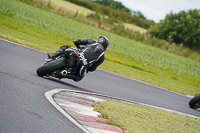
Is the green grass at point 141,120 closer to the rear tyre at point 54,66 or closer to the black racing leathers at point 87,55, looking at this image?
the black racing leathers at point 87,55

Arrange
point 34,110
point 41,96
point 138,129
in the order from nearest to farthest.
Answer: point 34,110 < point 138,129 < point 41,96

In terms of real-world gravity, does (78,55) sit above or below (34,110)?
above

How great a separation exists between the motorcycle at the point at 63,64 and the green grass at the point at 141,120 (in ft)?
4.35

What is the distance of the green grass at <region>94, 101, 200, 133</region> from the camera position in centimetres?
573

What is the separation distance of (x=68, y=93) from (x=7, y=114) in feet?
8.49

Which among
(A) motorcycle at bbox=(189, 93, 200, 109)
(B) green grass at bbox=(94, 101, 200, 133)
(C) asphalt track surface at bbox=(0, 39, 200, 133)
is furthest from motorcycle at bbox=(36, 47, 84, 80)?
(A) motorcycle at bbox=(189, 93, 200, 109)

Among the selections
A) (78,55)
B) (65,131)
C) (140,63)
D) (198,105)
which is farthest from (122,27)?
(65,131)

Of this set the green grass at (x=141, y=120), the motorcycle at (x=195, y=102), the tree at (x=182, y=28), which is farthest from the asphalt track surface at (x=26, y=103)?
Answer: the tree at (x=182, y=28)

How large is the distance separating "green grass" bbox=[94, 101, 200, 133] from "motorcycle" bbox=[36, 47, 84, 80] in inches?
52.2

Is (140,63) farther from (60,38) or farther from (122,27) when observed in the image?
(122,27)

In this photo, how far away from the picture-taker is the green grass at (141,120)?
573 cm

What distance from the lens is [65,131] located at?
4555mm

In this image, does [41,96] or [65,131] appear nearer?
[65,131]

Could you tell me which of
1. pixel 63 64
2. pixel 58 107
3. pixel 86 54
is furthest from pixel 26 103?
pixel 86 54
